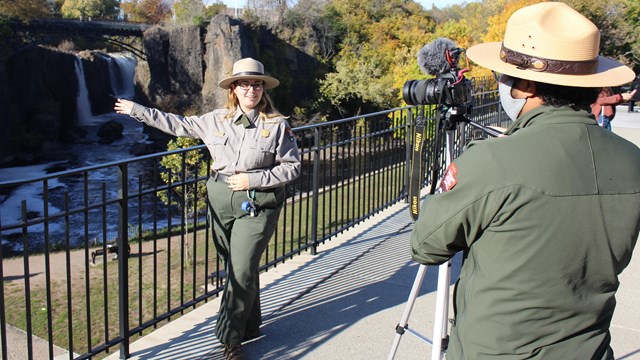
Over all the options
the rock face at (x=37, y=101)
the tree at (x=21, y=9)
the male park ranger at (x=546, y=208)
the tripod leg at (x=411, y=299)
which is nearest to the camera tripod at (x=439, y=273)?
the tripod leg at (x=411, y=299)

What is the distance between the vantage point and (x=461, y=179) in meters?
1.76

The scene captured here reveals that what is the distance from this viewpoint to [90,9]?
77.4 metres

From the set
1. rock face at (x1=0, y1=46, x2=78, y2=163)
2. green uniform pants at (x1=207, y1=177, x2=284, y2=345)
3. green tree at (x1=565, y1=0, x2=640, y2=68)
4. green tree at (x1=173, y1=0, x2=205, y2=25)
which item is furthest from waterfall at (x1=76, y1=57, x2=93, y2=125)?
green uniform pants at (x1=207, y1=177, x2=284, y2=345)

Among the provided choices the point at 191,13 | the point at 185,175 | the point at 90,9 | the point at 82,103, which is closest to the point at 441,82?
the point at 185,175

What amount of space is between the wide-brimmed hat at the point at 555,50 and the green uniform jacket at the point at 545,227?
0.35ft

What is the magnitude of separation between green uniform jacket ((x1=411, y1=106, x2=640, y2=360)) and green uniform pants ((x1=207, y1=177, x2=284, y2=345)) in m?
1.88

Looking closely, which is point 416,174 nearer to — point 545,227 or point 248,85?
point 248,85

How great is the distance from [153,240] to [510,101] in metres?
3.21

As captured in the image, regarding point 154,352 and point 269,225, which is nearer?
point 269,225

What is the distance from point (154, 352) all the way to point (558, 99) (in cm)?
301

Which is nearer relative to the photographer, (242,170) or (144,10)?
(242,170)

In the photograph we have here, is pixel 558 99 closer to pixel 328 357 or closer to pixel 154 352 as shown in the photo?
pixel 328 357

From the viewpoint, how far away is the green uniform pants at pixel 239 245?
3.57 m

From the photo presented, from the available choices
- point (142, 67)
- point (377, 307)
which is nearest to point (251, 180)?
point (377, 307)
